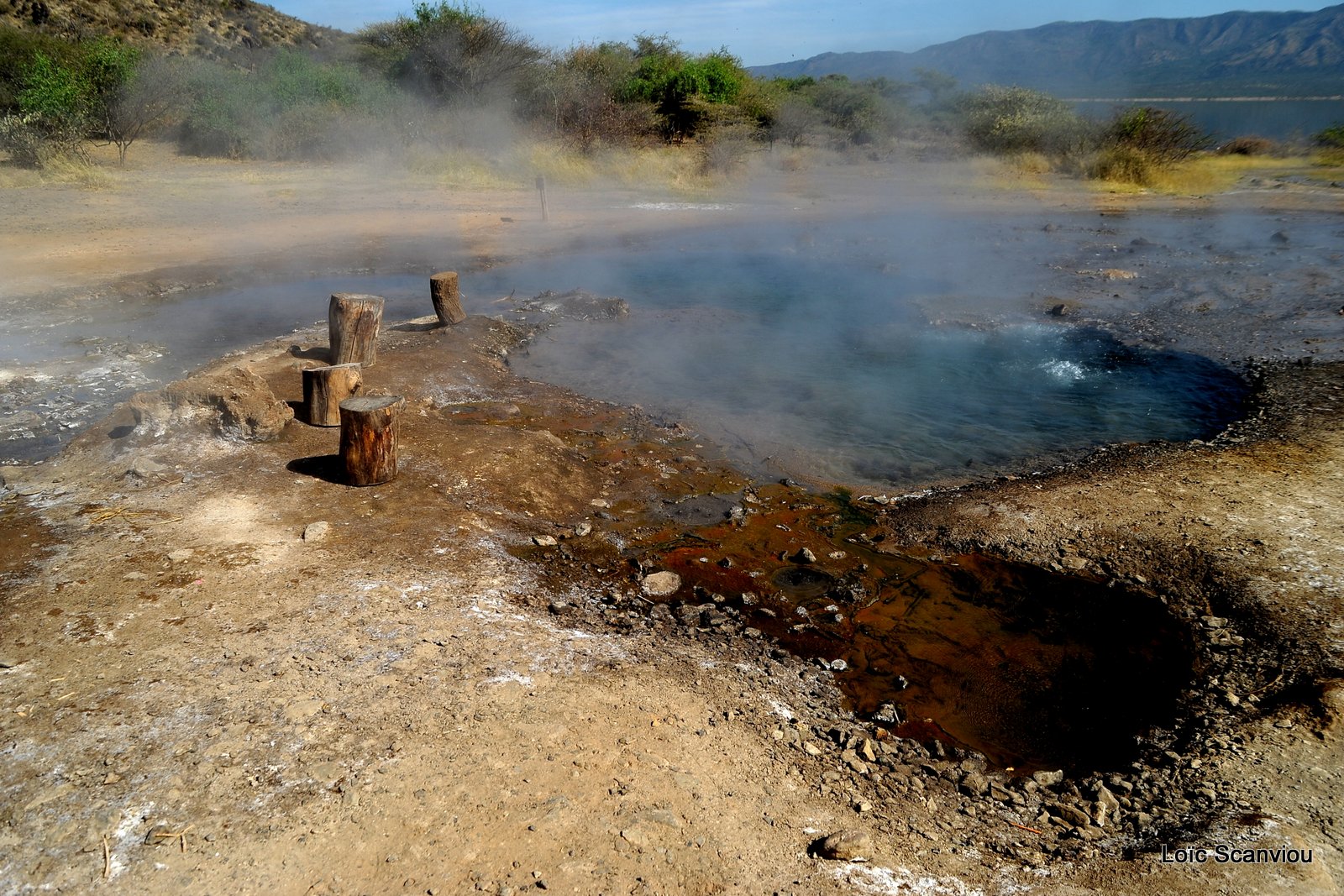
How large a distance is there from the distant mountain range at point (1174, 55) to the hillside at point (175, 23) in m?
50.3

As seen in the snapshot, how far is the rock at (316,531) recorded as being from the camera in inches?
176

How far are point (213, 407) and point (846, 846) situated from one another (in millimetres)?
5118

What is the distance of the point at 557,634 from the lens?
388 cm

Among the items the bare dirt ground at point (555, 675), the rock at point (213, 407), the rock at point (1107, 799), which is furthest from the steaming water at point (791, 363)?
the rock at point (1107, 799)

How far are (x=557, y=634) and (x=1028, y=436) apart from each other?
4867 mm

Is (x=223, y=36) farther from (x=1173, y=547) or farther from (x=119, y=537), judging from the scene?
(x=1173, y=547)

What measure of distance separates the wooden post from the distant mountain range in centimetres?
6575

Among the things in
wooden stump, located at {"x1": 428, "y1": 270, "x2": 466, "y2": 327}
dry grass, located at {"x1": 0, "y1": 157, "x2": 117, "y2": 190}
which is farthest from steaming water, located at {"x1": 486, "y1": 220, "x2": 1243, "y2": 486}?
dry grass, located at {"x1": 0, "y1": 157, "x2": 117, "y2": 190}

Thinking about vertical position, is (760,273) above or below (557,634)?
above

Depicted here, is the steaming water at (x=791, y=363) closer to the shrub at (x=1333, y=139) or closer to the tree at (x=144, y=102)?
the tree at (x=144, y=102)

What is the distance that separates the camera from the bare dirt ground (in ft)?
8.48

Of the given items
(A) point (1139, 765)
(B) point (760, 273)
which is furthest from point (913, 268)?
(A) point (1139, 765)

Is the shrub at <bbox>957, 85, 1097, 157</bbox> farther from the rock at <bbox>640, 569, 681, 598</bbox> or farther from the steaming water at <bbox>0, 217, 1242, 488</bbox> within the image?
the rock at <bbox>640, 569, 681, 598</bbox>

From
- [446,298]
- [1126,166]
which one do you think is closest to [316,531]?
[446,298]
